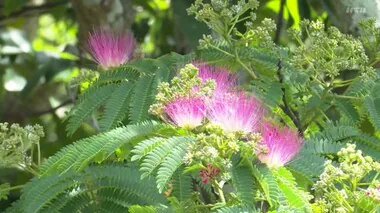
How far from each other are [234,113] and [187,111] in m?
0.11

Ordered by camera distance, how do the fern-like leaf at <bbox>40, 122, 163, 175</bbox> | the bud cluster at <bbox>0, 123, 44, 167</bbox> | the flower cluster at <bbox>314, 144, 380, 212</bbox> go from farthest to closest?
the bud cluster at <bbox>0, 123, 44, 167</bbox> → the fern-like leaf at <bbox>40, 122, 163, 175</bbox> → the flower cluster at <bbox>314, 144, 380, 212</bbox>

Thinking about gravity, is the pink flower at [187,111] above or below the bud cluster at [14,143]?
above

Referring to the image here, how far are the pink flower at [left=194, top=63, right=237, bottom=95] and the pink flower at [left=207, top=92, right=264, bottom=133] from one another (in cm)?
Answer: 6

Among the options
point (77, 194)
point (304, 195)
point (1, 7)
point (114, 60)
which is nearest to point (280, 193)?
point (304, 195)

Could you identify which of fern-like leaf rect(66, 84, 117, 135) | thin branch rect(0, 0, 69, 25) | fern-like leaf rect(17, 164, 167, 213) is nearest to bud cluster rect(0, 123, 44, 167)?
fern-like leaf rect(17, 164, 167, 213)

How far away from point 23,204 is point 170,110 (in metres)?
0.52

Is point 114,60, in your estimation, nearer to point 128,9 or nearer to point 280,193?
point 280,193

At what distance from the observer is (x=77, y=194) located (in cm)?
253

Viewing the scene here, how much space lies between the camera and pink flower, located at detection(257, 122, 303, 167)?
7.08 ft

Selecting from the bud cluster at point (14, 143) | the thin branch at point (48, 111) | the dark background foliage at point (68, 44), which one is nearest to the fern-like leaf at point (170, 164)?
the bud cluster at point (14, 143)

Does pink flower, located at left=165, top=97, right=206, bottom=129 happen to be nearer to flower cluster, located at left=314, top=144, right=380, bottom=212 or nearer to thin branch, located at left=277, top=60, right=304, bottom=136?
flower cluster, located at left=314, top=144, right=380, bottom=212

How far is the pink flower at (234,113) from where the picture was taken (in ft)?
6.99

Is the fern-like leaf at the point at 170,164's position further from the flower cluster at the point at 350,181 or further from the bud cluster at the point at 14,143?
the bud cluster at the point at 14,143

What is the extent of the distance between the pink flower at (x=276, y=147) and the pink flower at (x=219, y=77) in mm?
152
